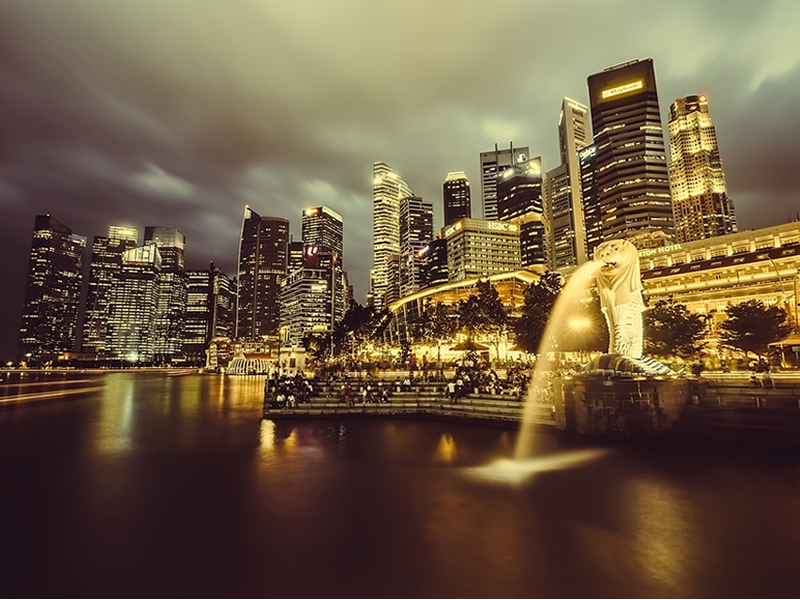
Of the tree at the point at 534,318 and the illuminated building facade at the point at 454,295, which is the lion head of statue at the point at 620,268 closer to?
the tree at the point at 534,318

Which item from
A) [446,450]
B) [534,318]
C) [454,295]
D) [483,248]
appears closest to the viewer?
[446,450]

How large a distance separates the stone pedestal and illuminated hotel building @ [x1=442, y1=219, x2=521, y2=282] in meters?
159

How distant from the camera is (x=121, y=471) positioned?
15.4 meters

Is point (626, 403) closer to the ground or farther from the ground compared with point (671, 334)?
closer to the ground

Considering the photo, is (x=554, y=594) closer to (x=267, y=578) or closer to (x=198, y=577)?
(x=267, y=578)

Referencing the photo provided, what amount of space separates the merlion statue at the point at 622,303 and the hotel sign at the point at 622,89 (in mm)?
209079

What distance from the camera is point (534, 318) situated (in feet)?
143

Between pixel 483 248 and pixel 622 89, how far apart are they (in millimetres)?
99944

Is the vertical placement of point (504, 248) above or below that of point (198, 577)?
above

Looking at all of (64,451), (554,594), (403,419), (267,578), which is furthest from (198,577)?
(403,419)

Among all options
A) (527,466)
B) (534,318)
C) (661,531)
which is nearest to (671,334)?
(534,318)

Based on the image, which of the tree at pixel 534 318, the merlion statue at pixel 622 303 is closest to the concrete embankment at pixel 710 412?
the merlion statue at pixel 622 303

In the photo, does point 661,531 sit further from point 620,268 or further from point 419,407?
point 419,407

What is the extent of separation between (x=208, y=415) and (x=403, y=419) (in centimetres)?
1670
